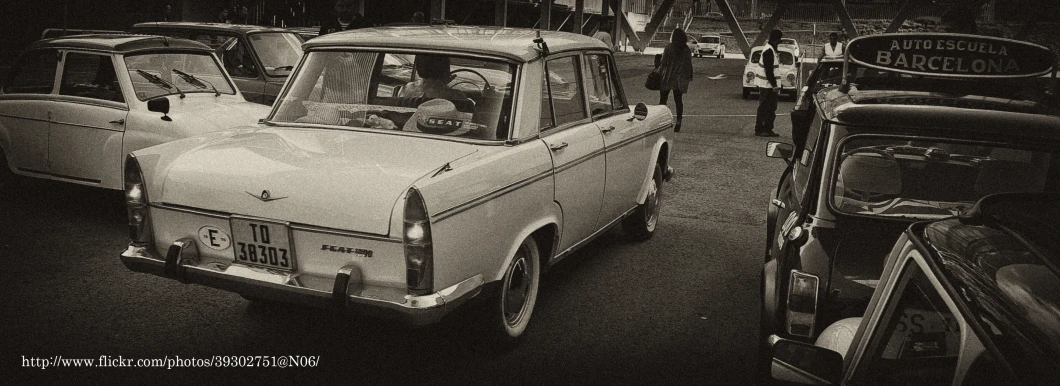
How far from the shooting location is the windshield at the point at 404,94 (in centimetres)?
498

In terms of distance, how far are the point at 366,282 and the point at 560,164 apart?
152 centimetres

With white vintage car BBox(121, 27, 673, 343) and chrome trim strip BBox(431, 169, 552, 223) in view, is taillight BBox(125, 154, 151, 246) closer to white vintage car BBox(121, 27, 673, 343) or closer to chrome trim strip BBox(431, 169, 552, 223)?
white vintage car BBox(121, 27, 673, 343)

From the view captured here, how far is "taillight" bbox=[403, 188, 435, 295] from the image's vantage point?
3.83m

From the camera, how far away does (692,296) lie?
229 inches

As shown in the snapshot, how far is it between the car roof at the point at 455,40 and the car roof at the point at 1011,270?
309 centimetres

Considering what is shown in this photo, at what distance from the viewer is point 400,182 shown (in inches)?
158

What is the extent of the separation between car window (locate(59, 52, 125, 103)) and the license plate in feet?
13.6

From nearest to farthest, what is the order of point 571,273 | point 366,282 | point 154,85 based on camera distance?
point 366,282 < point 571,273 < point 154,85

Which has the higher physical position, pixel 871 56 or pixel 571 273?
pixel 871 56

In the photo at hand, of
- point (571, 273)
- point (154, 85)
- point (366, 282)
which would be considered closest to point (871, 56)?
point (571, 273)

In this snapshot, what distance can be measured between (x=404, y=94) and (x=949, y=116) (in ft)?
9.31

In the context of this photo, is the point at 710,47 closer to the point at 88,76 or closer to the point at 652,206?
the point at 652,206

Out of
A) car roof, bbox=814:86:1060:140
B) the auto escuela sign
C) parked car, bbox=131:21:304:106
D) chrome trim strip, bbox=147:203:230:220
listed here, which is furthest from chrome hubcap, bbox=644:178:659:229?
parked car, bbox=131:21:304:106

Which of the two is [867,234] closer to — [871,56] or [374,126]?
[871,56]
